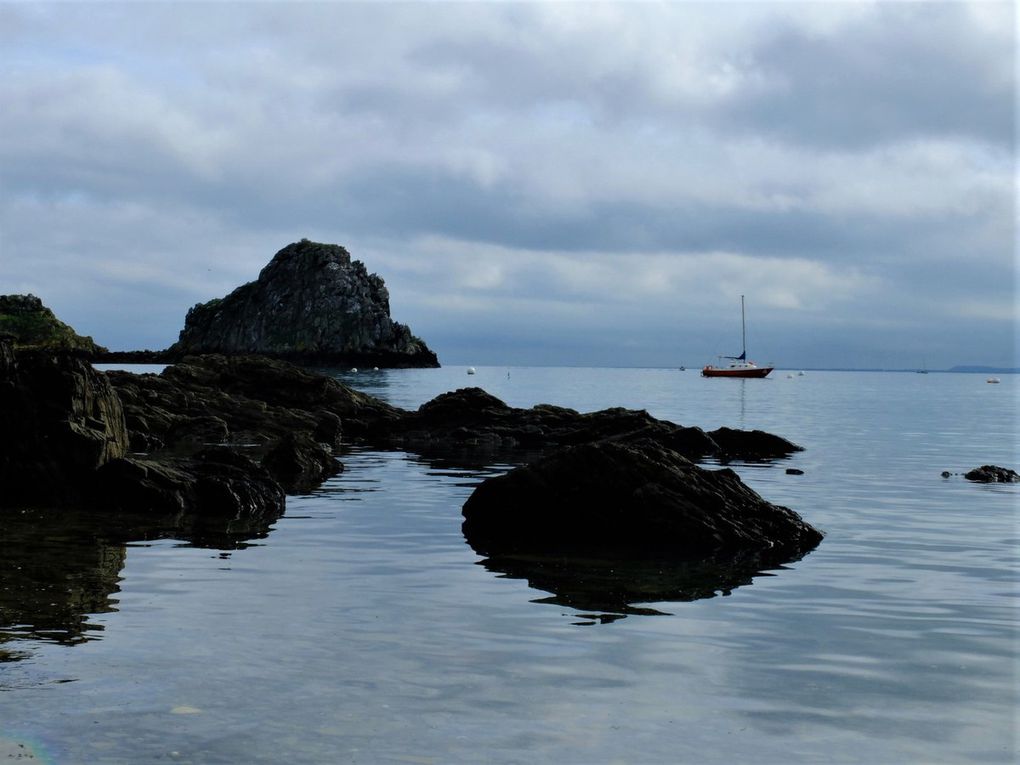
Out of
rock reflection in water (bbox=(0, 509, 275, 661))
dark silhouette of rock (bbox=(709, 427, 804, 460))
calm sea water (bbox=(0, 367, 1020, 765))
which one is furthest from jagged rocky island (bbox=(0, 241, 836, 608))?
dark silhouette of rock (bbox=(709, 427, 804, 460))

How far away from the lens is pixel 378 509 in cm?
2284

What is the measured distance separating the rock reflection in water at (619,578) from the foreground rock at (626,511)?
0.79 meters

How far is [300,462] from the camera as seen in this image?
97.6ft

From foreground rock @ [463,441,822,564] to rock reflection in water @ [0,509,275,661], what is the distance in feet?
15.3

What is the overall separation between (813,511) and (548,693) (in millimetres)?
15727

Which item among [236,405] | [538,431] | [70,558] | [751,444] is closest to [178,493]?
[70,558]

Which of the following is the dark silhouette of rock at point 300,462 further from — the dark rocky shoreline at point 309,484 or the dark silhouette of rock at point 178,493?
the dark silhouette of rock at point 178,493

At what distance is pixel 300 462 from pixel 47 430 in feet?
28.4

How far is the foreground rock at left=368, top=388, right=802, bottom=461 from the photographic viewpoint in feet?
129

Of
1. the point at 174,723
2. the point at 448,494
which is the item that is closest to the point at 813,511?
the point at 448,494

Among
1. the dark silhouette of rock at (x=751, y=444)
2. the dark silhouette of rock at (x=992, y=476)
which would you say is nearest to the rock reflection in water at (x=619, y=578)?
the dark silhouette of rock at (x=992, y=476)

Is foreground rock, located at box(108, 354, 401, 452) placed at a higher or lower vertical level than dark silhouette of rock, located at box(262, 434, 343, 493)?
higher

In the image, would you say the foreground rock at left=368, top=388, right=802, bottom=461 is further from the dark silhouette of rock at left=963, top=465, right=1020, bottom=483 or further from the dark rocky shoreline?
the dark rocky shoreline

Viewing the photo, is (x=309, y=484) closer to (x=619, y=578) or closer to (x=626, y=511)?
(x=626, y=511)
